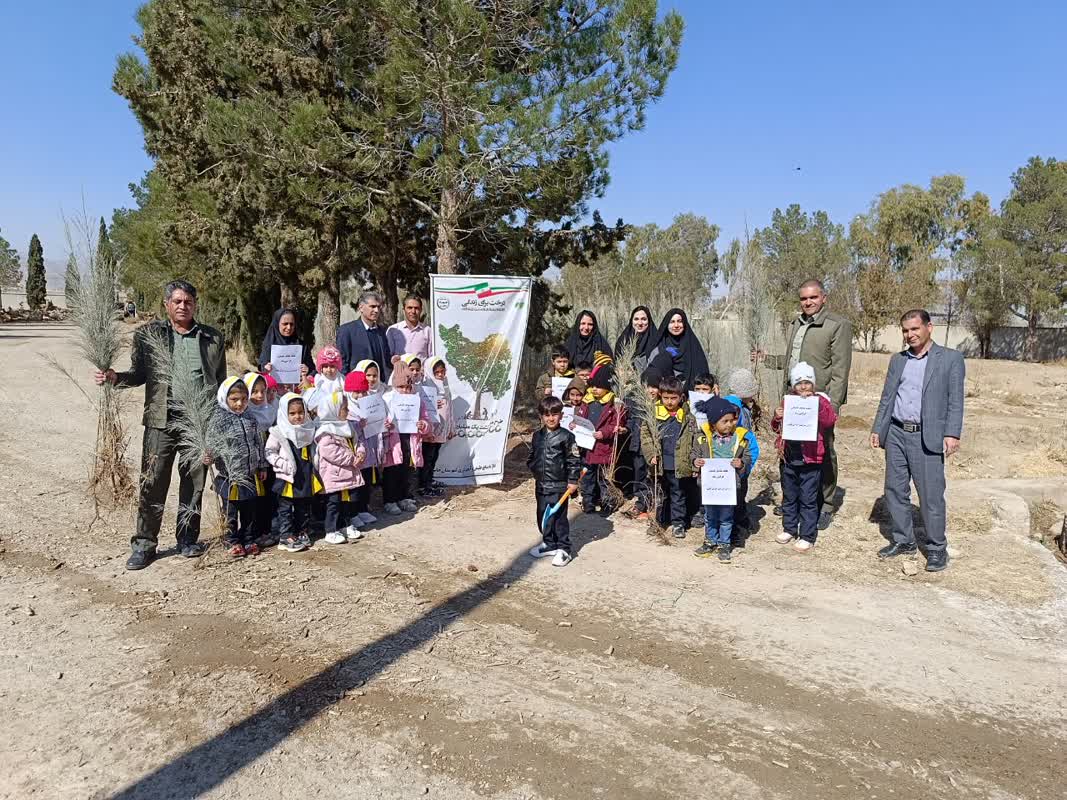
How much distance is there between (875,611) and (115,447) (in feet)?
19.3

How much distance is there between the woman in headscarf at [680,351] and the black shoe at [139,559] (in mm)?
4579

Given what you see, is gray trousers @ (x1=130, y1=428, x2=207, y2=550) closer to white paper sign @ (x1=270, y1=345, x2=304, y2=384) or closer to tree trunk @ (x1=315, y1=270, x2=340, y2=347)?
white paper sign @ (x1=270, y1=345, x2=304, y2=384)

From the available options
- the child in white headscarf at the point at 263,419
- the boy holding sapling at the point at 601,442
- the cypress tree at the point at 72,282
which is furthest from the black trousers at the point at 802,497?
the cypress tree at the point at 72,282

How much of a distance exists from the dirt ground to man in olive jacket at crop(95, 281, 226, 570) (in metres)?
0.30

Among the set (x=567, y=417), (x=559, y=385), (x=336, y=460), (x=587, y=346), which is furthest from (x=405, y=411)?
(x=587, y=346)

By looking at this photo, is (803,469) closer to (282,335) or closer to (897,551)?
(897,551)

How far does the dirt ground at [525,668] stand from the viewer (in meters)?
2.84

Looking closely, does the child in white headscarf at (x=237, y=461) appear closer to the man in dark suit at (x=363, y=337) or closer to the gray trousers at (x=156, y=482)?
the gray trousers at (x=156, y=482)

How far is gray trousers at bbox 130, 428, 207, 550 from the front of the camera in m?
4.95

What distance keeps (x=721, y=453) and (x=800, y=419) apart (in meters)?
0.64

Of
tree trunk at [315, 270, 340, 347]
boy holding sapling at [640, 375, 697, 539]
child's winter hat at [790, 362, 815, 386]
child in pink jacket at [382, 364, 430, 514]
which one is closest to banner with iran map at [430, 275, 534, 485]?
child in pink jacket at [382, 364, 430, 514]

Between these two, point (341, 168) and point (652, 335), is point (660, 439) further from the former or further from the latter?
point (341, 168)

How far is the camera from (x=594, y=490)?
21.6 ft

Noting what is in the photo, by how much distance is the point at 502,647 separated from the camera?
391 centimetres
